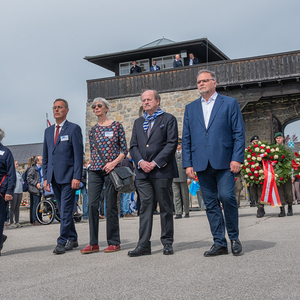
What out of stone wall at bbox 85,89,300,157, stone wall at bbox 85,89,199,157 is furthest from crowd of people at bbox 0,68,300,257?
stone wall at bbox 85,89,199,157

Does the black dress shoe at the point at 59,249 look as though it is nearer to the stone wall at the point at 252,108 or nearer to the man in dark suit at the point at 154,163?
the man in dark suit at the point at 154,163

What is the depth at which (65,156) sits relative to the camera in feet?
17.4

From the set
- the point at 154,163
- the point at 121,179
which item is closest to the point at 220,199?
the point at 154,163

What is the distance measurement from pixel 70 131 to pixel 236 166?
2264 millimetres

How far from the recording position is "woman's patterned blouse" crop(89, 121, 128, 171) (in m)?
5.07

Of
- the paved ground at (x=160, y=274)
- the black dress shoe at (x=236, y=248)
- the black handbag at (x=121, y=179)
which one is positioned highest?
the black handbag at (x=121, y=179)

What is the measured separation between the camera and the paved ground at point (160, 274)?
9.23ft

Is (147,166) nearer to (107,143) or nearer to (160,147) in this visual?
(160,147)

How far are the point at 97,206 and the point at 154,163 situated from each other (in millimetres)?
943

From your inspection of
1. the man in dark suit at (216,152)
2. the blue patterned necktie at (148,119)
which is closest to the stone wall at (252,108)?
the blue patterned necktie at (148,119)

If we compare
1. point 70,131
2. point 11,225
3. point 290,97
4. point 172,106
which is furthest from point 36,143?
point 70,131

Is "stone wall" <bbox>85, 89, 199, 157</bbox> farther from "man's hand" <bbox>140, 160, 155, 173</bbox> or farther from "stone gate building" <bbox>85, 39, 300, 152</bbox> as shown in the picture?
"man's hand" <bbox>140, 160, 155, 173</bbox>

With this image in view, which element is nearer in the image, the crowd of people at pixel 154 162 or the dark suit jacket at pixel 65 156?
the crowd of people at pixel 154 162

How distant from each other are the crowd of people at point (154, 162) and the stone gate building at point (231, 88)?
566 inches
